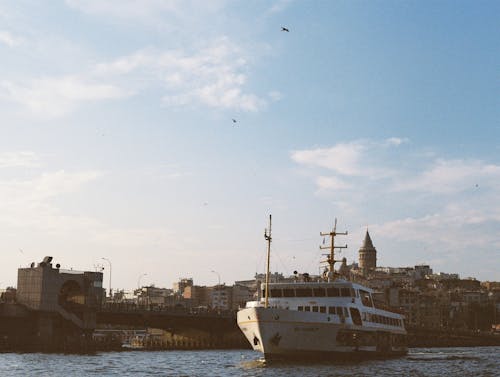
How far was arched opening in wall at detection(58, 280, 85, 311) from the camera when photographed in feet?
371

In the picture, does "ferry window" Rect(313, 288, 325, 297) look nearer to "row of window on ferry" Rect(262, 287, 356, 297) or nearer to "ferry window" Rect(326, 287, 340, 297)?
"row of window on ferry" Rect(262, 287, 356, 297)

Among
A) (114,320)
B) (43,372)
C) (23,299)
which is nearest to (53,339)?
(23,299)

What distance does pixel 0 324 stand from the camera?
10669 cm

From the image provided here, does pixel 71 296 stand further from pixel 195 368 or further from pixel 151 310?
pixel 195 368

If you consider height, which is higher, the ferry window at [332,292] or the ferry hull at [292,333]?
the ferry window at [332,292]

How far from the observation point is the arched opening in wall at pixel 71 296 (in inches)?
4456

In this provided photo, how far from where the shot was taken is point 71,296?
115875 millimetres

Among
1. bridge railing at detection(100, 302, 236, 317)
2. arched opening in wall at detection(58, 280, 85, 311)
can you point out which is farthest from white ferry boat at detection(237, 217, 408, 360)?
bridge railing at detection(100, 302, 236, 317)

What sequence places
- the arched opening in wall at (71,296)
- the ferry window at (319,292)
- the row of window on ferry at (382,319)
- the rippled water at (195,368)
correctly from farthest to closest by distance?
the arched opening in wall at (71,296), the row of window on ferry at (382,319), the ferry window at (319,292), the rippled water at (195,368)

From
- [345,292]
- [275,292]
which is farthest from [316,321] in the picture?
[275,292]

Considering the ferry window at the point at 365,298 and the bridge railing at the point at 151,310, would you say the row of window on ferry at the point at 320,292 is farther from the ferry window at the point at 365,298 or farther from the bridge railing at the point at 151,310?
the bridge railing at the point at 151,310

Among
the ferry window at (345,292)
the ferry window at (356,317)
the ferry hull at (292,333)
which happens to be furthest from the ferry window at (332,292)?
the ferry hull at (292,333)

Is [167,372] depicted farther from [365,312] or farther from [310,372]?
[365,312]

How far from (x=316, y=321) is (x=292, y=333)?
2.87m
